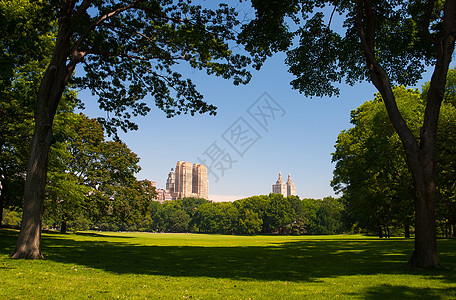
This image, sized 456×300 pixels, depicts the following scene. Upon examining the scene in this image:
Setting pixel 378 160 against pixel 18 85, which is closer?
pixel 18 85

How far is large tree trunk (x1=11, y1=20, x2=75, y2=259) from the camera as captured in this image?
1371 centimetres

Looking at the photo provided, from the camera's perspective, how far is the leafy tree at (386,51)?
12.7 meters

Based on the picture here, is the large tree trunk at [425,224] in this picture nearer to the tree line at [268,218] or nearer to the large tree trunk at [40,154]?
the large tree trunk at [40,154]

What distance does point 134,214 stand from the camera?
47.4m

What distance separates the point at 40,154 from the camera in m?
14.5

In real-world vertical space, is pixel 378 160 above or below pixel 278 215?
above

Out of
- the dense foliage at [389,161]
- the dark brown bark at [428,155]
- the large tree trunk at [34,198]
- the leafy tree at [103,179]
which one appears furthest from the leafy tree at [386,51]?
the leafy tree at [103,179]

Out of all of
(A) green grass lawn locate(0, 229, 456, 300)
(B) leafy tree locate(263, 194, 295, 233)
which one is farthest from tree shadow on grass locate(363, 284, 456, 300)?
(B) leafy tree locate(263, 194, 295, 233)

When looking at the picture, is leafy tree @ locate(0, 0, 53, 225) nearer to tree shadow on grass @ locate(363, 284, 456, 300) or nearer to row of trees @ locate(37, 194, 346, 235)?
tree shadow on grass @ locate(363, 284, 456, 300)

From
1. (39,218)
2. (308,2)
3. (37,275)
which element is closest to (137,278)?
(37,275)

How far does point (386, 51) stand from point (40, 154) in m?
19.0

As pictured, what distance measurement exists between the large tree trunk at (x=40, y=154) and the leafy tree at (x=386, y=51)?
365 inches

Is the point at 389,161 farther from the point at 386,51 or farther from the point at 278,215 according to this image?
the point at 278,215

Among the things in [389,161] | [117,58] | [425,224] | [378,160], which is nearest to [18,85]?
[117,58]
